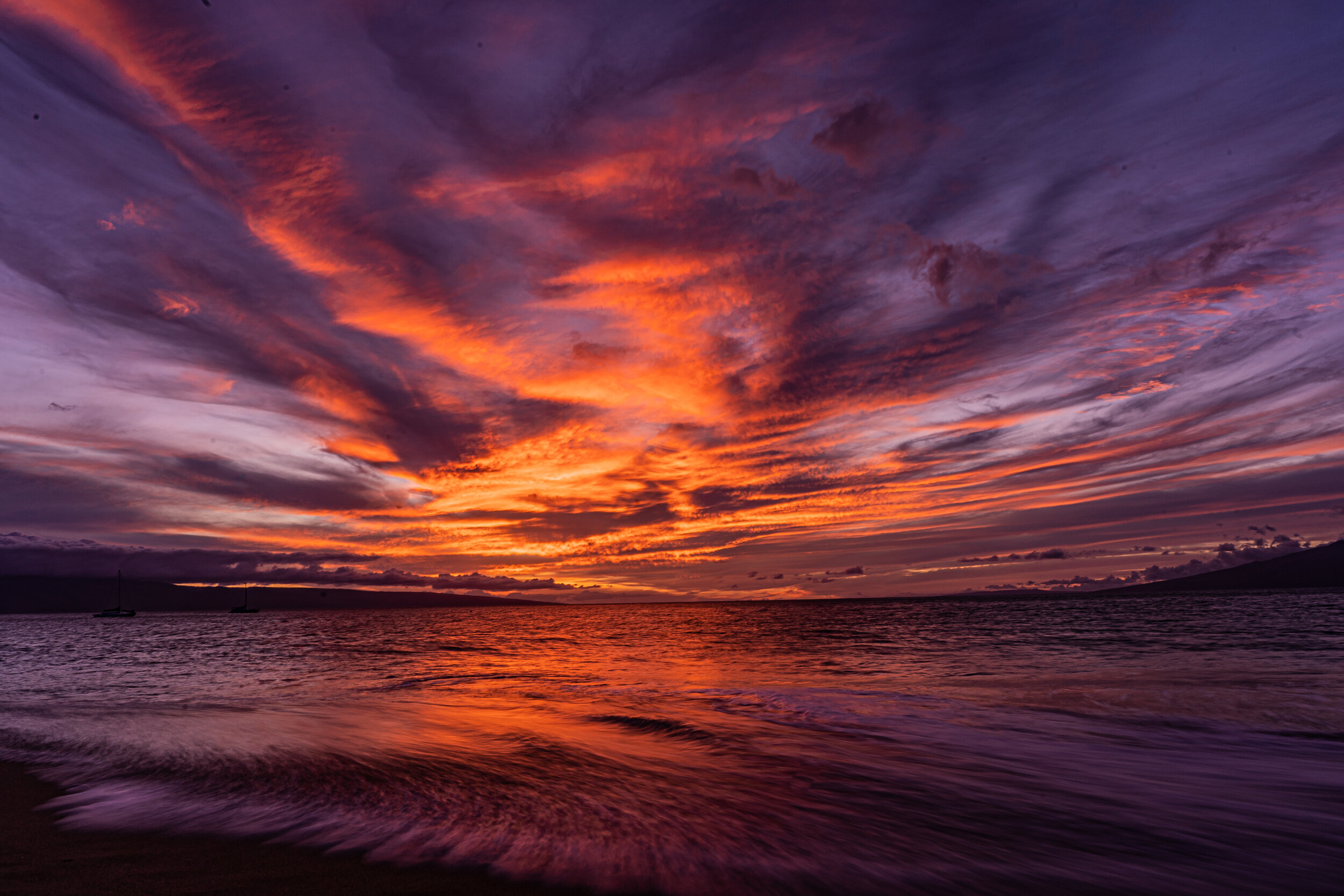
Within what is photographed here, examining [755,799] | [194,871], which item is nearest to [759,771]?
[755,799]

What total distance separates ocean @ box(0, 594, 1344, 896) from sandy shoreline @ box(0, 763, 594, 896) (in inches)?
12.8

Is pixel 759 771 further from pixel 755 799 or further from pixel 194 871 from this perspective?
pixel 194 871

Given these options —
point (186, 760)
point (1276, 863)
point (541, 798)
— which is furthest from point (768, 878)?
point (186, 760)

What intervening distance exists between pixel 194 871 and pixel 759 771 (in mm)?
7265

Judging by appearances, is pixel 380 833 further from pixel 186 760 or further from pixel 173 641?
pixel 173 641

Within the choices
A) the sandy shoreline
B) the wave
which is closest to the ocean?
the wave

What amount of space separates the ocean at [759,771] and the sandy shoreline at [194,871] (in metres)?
0.32

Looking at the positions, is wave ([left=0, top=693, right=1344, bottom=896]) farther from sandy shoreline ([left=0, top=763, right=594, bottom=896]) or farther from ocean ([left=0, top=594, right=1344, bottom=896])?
sandy shoreline ([left=0, top=763, right=594, bottom=896])

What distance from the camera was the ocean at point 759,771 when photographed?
619 cm

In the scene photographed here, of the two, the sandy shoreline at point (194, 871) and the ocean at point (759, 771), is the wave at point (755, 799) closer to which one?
the ocean at point (759, 771)

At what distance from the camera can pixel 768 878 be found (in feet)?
18.5

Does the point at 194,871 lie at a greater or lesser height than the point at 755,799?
greater

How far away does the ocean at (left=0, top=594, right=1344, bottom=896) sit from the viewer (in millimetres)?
6191

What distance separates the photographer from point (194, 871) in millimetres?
5289
